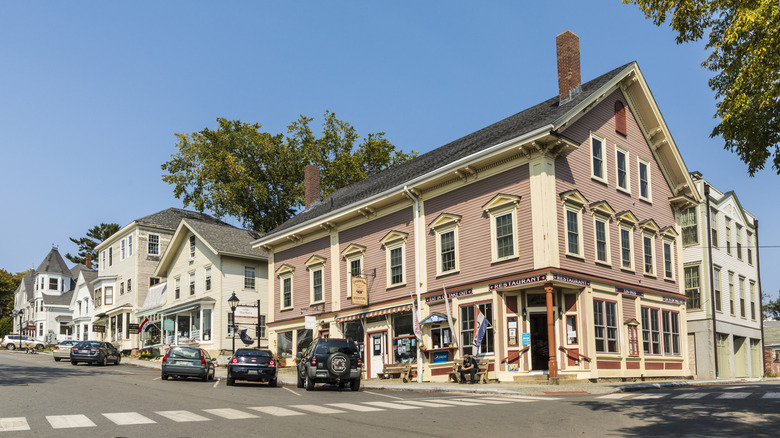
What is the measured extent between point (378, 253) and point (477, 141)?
6793 millimetres

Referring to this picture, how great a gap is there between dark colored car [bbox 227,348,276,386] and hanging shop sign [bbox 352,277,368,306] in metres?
6.79

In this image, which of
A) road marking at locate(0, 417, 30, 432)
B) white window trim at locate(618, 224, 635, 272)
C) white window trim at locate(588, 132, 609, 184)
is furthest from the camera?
white window trim at locate(618, 224, 635, 272)

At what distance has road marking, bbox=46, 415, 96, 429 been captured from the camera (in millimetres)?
11680

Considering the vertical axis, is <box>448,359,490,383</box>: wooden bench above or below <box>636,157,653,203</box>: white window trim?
below

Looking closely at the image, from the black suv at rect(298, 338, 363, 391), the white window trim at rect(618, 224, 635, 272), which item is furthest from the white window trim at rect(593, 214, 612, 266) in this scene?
the black suv at rect(298, 338, 363, 391)

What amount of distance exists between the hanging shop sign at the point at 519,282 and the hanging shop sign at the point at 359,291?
7.70 metres

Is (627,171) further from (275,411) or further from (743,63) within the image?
(275,411)

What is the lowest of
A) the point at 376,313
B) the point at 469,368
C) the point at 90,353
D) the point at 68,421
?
the point at 90,353

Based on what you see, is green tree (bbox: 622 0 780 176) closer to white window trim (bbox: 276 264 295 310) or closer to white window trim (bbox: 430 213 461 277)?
white window trim (bbox: 430 213 461 277)

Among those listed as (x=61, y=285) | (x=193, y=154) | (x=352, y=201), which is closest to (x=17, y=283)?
(x=61, y=285)

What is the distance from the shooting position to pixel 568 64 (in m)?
29.0

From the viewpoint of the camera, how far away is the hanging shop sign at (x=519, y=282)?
2402cm

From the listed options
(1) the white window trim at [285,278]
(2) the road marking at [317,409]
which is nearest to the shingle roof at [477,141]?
(1) the white window trim at [285,278]

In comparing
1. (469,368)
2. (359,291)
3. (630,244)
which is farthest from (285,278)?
(630,244)
